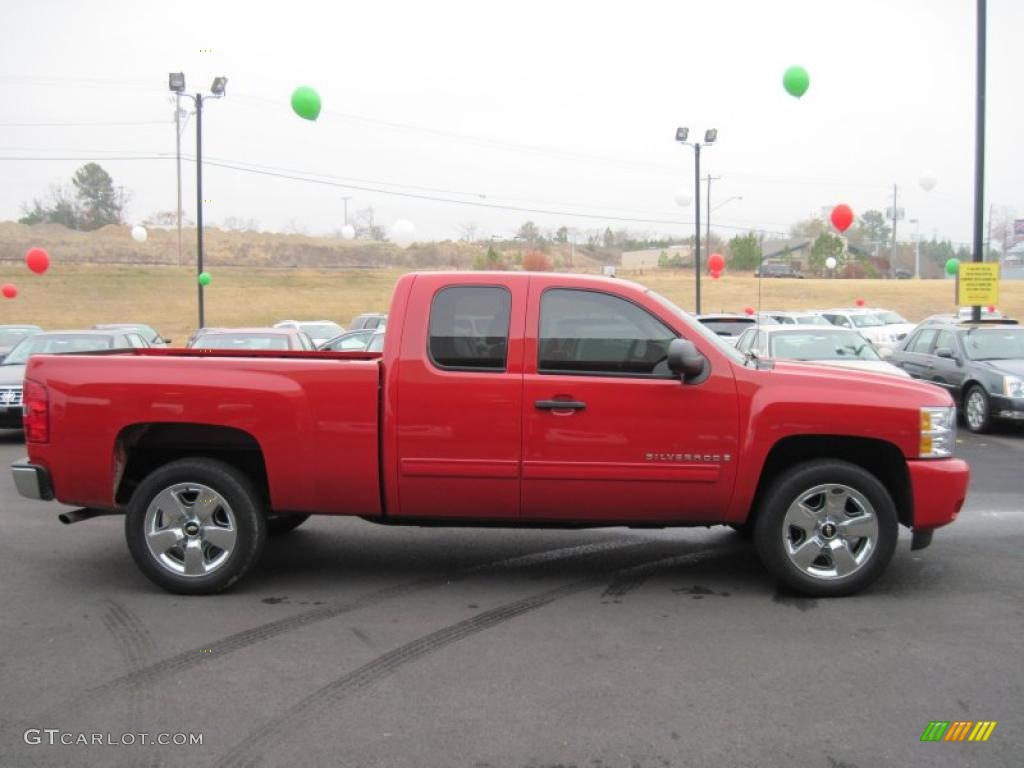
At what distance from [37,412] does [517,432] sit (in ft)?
9.49

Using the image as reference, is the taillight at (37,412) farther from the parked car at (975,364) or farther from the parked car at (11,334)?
the parked car at (11,334)

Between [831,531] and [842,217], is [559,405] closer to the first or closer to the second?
[831,531]

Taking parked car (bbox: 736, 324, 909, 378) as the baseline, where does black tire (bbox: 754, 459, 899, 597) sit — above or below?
below

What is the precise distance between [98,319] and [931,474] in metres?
52.7

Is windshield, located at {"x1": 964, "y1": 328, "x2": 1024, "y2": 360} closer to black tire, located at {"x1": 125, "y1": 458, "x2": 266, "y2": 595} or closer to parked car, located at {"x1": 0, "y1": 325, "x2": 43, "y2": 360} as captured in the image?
black tire, located at {"x1": 125, "y1": 458, "x2": 266, "y2": 595}

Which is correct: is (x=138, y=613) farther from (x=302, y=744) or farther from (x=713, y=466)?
(x=713, y=466)

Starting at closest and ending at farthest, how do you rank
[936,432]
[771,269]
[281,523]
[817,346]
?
[936,432] < [281,523] < [817,346] < [771,269]

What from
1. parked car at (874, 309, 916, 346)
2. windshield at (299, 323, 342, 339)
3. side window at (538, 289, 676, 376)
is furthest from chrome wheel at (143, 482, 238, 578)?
parked car at (874, 309, 916, 346)

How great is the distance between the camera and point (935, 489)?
A: 17.3 feet

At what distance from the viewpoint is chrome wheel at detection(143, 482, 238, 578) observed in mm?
5422

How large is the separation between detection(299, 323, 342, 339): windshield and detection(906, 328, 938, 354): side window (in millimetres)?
16431

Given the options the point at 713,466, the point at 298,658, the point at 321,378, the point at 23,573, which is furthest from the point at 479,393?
the point at 23,573

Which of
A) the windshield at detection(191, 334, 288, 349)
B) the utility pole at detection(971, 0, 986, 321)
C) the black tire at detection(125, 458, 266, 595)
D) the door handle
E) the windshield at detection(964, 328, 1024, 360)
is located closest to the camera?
the door handle

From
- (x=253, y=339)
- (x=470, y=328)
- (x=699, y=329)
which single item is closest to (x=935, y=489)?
(x=699, y=329)
